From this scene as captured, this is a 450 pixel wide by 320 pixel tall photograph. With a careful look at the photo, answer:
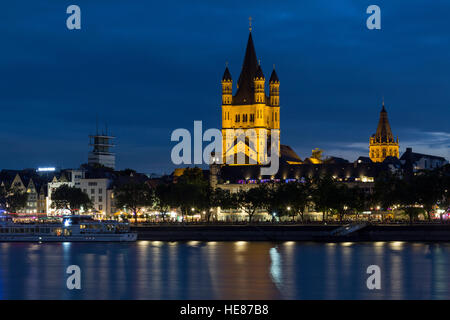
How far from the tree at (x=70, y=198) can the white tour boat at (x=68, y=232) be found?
120 ft

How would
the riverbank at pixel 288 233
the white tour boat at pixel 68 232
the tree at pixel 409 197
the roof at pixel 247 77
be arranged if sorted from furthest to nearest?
the roof at pixel 247 77, the tree at pixel 409 197, the white tour boat at pixel 68 232, the riverbank at pixel 288 233

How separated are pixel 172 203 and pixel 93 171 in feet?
133

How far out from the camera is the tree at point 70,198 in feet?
512

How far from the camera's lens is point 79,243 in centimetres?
11231

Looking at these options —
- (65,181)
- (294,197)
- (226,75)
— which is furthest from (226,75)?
(294,197)

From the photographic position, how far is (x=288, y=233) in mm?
111312

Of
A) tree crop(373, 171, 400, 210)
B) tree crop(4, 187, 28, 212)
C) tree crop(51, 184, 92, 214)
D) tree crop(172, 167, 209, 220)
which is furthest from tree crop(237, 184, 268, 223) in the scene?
tree crop(4, 187, 28, 212)

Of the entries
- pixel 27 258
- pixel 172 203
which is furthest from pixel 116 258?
pixel 172 203

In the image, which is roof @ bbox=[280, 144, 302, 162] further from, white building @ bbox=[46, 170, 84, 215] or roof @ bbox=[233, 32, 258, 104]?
white building @ bbox=[46, 170, 84, 215]

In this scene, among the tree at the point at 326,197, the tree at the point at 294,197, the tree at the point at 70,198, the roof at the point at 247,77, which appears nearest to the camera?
the tree at the point at 326,197

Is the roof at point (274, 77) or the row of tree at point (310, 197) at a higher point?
the roof at point (274, 77)

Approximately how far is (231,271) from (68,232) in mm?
47463

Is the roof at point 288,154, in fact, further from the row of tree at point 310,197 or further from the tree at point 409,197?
the tree at point 409,197

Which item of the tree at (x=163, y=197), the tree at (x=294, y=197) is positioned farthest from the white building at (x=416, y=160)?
the tree at (x=163, y=197)
